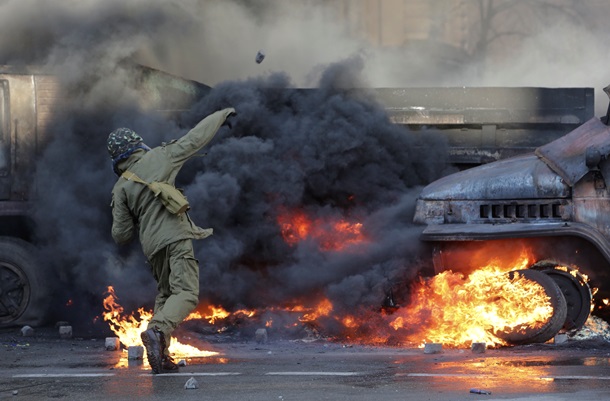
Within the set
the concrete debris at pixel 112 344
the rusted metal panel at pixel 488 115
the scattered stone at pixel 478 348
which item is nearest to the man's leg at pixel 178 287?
the concrete debris at pixel 112 344

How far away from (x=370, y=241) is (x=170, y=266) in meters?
3.35

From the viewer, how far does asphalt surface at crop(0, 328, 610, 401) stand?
6770 millimetres

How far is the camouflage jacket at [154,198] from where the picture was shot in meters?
8.24

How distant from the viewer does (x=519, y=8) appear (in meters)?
22.9

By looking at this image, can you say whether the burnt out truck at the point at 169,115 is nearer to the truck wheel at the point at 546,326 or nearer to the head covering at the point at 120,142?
the truck wheel at the point at 546,326

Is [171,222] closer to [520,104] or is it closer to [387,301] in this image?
[387,301]

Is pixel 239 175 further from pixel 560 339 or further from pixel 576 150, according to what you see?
pixel 560 339

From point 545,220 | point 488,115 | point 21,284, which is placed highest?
point 488,115

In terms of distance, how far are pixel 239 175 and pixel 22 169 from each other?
2411mm

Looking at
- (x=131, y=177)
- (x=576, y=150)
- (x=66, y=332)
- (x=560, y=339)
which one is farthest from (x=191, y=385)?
(x=576, y=150)

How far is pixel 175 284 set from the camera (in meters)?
8.17

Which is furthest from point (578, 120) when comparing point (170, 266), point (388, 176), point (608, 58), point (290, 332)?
point (608, 58)

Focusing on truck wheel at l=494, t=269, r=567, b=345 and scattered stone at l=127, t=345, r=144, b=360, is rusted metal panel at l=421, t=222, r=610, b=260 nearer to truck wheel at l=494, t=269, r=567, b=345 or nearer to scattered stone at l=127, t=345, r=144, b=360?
truck wheel at l=494, t=269, r=567, b=345

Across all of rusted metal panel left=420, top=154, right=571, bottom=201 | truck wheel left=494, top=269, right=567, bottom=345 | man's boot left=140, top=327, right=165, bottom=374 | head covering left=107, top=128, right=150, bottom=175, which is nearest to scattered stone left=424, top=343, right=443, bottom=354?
truck wheel left=494, top=269, right=567, bottom=345
